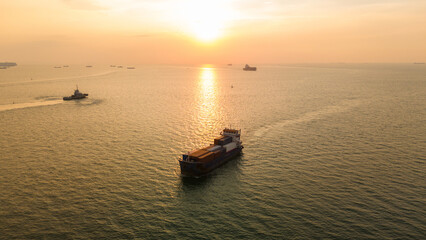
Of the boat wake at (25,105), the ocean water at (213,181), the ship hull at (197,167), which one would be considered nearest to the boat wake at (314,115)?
the ocean water at (213,181)

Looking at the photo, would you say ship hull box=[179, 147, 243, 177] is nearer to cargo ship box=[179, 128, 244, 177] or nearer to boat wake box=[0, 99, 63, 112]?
cargo ship box=[179, 128, 244, 177]

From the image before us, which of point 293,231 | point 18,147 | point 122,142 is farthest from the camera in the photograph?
point 122,142

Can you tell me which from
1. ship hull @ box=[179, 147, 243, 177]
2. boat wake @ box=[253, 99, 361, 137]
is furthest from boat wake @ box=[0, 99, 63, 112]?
boat wake @ box=[253, 99, 361, 137]

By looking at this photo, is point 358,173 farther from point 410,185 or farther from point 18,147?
point 18,147

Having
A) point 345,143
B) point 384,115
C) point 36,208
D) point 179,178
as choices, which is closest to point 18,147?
point 36,208

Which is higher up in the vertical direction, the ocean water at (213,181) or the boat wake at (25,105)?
the boat wake at (25,105)

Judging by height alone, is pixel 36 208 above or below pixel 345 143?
below

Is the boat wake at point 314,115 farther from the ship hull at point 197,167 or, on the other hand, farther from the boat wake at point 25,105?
the boat wake at point 25,105
